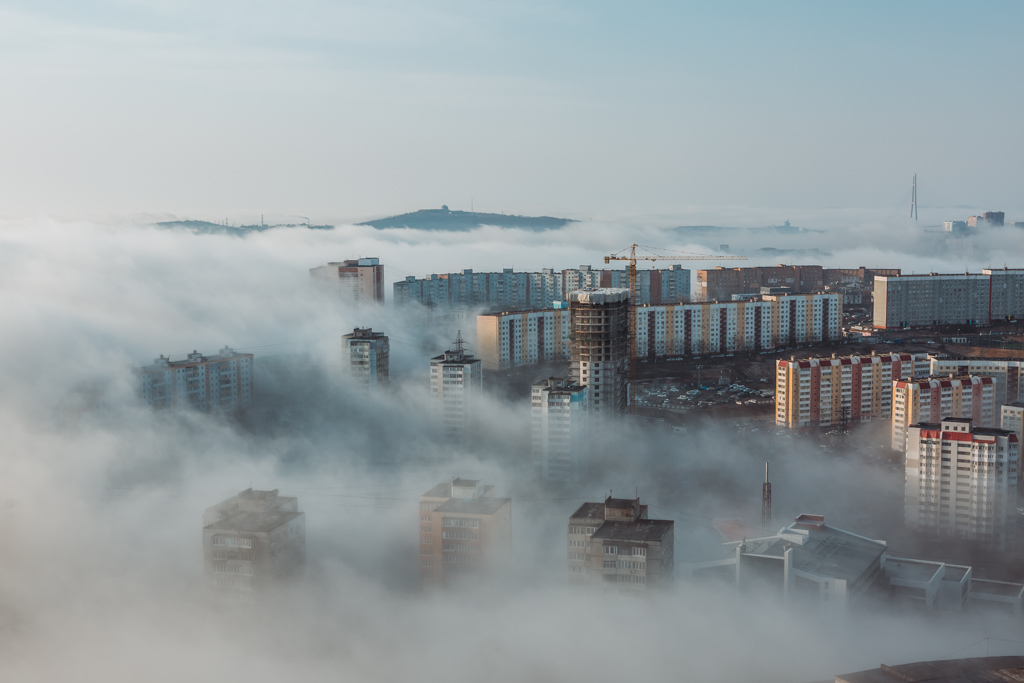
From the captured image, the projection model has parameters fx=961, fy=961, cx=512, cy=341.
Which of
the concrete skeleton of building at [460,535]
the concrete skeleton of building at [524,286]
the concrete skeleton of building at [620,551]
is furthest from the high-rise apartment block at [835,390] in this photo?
the concrete skeleton of building at [524,286]

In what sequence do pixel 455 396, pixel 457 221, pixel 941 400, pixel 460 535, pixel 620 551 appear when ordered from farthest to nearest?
pixel 457 221
pixel 455 396
pixel 941 400
pixel 460 535
pixel 620 551

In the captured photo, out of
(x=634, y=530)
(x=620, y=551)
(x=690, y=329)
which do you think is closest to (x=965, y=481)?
(x=634, y=530)

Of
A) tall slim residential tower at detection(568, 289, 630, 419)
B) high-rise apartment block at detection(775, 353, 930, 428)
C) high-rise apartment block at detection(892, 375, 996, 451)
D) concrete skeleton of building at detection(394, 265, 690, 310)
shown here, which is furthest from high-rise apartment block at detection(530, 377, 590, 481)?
concrete skeleton of building at detection(394, 265, 690, 310)

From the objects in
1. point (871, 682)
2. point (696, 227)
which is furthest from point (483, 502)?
point (696, 227)

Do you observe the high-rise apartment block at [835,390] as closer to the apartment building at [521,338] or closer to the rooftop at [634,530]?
the apartment building at [521,338]

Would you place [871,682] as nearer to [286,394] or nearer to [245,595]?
[245,595]

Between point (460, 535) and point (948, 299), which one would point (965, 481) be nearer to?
point (460, 535)
